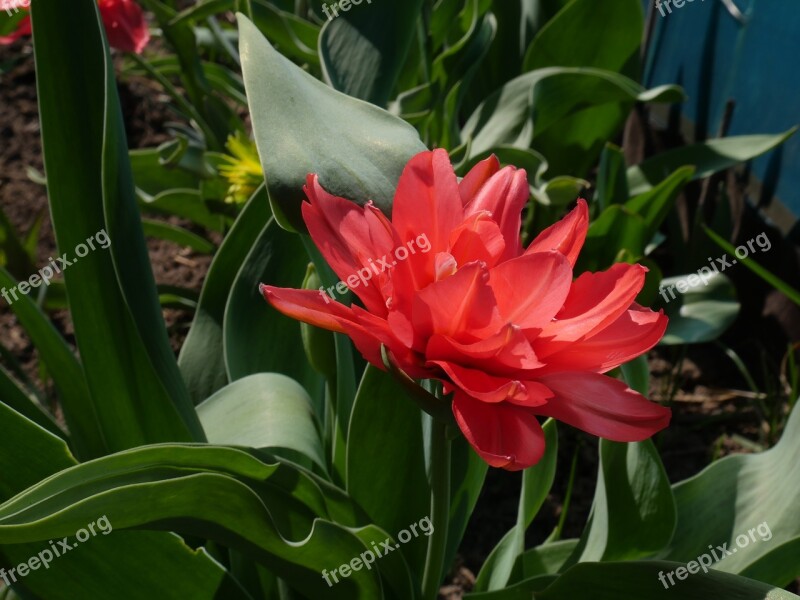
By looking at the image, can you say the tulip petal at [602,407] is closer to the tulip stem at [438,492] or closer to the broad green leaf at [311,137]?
the tulip stem at [438,492]

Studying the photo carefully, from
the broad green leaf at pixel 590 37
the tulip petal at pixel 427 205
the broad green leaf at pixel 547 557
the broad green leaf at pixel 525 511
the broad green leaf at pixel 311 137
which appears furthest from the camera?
the broad green leaf at pixel 590 37

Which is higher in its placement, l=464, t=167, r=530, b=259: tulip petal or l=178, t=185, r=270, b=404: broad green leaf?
l=464, t=167, r=530, b=259: tulip petal

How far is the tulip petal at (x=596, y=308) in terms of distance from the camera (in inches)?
23.5

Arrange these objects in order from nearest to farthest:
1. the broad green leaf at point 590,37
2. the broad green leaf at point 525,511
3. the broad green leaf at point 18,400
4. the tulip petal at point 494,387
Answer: the tulip petal at point 494,387
the broad green leaf at point 18,400
the broad green leaf at point 525,511
the broad green leaf at point 590,37

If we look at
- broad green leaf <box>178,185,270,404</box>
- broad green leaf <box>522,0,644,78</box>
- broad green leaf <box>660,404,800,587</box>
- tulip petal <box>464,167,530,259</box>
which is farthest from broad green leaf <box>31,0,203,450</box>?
broad green leaf <box>522,0,644,78</box>

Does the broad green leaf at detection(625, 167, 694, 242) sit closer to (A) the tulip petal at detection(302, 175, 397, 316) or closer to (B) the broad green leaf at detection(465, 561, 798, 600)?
(B) the broad green leaf at detection(465, 561, 798, 600)

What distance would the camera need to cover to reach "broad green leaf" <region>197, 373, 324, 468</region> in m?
0.99

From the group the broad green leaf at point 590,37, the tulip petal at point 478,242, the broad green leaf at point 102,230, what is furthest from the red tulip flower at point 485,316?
the broad green leaf at point 590,37

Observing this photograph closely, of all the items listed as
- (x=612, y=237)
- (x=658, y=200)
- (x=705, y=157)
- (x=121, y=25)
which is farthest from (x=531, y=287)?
(x=705, y=157)

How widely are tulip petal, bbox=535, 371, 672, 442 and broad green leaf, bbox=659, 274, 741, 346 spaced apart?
3.59 feet

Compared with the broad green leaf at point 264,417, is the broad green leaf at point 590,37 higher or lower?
higher

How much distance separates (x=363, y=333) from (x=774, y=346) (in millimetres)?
1623

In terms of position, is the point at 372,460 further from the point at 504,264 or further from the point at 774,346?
the point at 774,346

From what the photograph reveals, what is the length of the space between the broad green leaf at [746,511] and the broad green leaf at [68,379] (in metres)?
0.71
